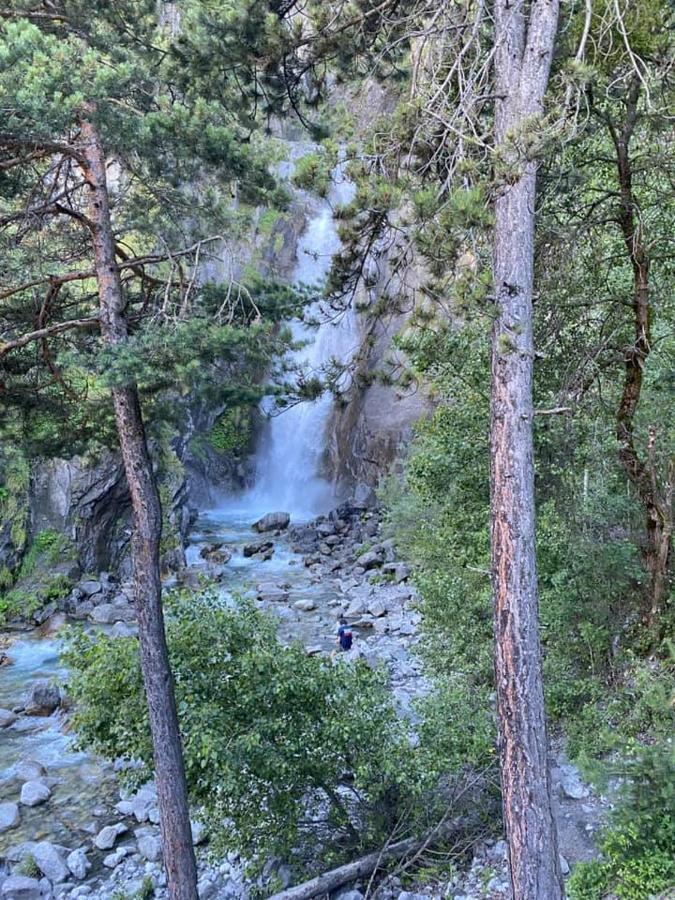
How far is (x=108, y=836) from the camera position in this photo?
7.64m

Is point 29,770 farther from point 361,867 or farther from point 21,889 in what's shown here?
point 361,867

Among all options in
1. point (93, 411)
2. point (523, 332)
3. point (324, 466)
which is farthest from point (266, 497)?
point (523, 332)

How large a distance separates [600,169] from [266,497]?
2144 centimetres

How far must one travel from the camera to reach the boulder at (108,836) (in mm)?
7547

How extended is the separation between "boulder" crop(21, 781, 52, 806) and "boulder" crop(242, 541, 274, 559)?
37.5ft

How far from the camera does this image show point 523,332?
4.38m

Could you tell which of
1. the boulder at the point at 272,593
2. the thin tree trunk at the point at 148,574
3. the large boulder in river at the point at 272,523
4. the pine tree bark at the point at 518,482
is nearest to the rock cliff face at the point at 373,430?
the large boulder in river at the point at 272,523

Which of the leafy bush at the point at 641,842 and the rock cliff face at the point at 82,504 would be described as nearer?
the leafy bush at the point at 641,842

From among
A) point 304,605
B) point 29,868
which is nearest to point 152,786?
point 29,868

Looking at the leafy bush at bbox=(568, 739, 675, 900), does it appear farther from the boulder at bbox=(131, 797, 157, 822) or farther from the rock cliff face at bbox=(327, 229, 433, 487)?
the rock cliff face at bbox=(327, 229, 433, 487)

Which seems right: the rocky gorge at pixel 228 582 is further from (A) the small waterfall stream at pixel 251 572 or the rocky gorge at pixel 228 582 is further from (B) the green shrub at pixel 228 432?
(B) the green shrub at pixel 228 432

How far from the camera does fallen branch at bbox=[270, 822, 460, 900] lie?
5711 millimetres

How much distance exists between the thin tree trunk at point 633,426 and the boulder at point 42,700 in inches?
374

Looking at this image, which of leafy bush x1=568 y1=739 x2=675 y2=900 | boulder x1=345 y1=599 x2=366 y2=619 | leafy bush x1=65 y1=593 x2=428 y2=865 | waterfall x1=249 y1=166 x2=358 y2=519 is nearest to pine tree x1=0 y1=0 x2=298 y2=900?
leafy bush x1=65 y1=593 x2=428 y2=865
